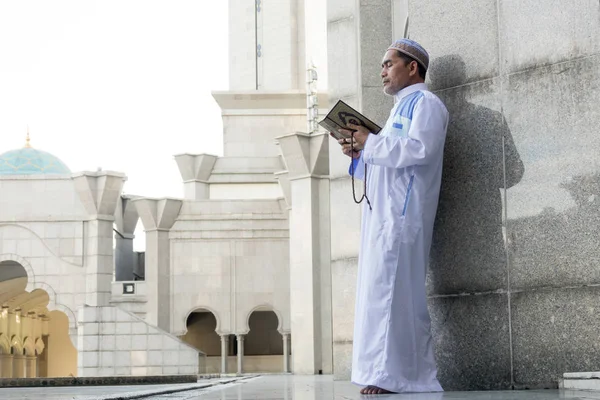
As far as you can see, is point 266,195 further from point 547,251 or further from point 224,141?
point 547,251

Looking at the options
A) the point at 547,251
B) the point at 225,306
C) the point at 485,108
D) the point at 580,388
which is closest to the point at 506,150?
the point at 485,108

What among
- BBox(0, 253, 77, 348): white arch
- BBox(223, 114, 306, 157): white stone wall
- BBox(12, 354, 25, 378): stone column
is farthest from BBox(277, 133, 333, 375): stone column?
BBox(12, 354, 25, 378): stone column

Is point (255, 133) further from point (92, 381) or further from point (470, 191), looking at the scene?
point (470, 191)

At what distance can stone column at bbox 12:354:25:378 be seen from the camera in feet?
117

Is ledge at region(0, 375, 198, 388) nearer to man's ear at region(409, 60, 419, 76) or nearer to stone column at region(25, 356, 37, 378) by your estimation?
man's ear at region(409, 60, 419, 76)

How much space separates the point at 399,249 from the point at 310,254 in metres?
13.7

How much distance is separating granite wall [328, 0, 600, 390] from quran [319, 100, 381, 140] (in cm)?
51

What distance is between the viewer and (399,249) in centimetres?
421

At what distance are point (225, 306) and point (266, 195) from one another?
4851 mm

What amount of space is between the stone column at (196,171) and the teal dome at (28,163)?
6397 millimetres

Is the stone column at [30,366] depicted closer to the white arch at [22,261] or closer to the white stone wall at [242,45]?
the white arch at [22,261]

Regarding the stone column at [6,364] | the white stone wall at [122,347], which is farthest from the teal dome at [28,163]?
the white stone wall at [122,347]

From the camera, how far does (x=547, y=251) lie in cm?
418

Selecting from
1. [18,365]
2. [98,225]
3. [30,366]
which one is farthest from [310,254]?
[30,366]
